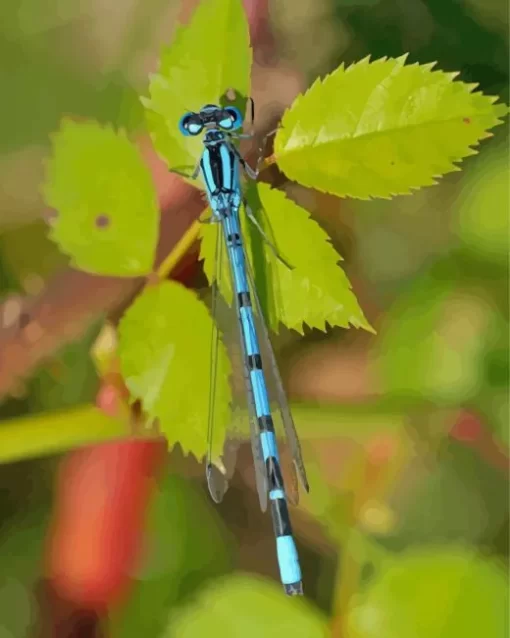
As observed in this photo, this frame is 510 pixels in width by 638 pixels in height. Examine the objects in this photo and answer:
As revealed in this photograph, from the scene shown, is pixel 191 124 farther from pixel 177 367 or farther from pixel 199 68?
pixel 177 367

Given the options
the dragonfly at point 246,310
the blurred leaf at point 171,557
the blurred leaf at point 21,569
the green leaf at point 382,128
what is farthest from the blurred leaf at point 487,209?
the blurred leaf at point 21,569

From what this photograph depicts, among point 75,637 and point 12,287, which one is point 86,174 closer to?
point 12,287

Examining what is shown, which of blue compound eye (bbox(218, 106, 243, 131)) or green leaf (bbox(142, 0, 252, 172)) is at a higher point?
green leaf (bbox(142, 0, 252, 172))

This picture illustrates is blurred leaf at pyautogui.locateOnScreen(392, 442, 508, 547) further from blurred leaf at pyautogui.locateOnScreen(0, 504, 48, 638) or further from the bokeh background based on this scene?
blurred leaf at pyautogui.locateOnScreen(0, 504, 48, 638)

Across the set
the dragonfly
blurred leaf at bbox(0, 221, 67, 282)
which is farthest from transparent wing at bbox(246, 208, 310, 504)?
blurred leaf at bbox(0, 221, 67, 282)

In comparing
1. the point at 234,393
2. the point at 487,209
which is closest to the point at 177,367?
the point at 234,393

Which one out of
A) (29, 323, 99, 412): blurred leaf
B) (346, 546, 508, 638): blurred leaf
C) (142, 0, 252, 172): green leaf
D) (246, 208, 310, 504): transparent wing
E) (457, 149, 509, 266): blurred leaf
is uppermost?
(142, 0, 252, 172): green leaf

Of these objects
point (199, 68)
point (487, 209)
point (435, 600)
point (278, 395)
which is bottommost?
point (435, 600)
